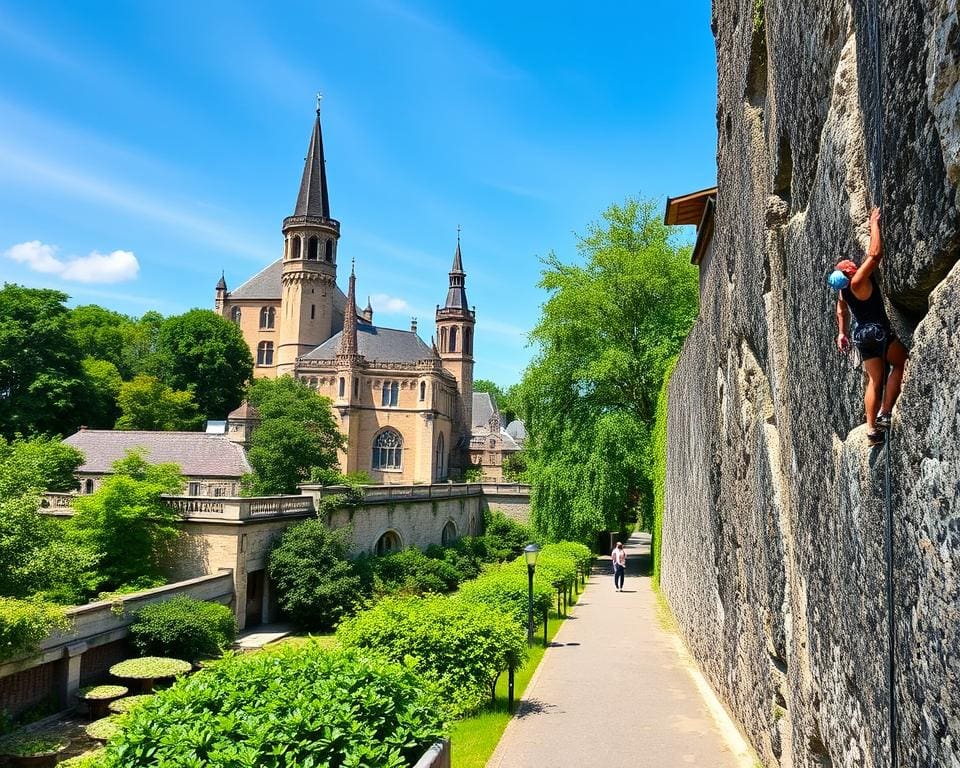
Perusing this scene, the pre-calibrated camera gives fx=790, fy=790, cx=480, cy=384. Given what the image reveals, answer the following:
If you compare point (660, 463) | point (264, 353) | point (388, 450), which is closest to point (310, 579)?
point (660, 463)

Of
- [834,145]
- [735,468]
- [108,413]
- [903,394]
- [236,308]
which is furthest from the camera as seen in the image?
[236,308]

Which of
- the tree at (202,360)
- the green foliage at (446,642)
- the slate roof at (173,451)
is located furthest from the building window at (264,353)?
the green foliage at (446,642)

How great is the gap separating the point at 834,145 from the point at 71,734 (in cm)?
1821

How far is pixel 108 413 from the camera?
54.8m

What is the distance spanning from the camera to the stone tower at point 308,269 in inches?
2613

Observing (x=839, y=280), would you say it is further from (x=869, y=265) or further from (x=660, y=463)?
(x=660, y=463)

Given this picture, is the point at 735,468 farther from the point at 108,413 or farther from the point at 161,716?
the point at 108,413

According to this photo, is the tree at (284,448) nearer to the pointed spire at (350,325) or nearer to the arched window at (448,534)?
the arched window at (448,534)

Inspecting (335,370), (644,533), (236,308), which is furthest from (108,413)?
(644,533)

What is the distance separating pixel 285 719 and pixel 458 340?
65.8 m

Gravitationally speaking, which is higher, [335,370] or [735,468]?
[335,370]

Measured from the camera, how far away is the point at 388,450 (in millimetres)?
61781

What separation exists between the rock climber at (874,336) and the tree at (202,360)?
6260 cm

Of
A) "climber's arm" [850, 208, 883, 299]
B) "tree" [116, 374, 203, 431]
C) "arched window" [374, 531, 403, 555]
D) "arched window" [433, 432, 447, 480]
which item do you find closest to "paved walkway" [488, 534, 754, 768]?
"climber's arm" [850, 208, 883, 299]
